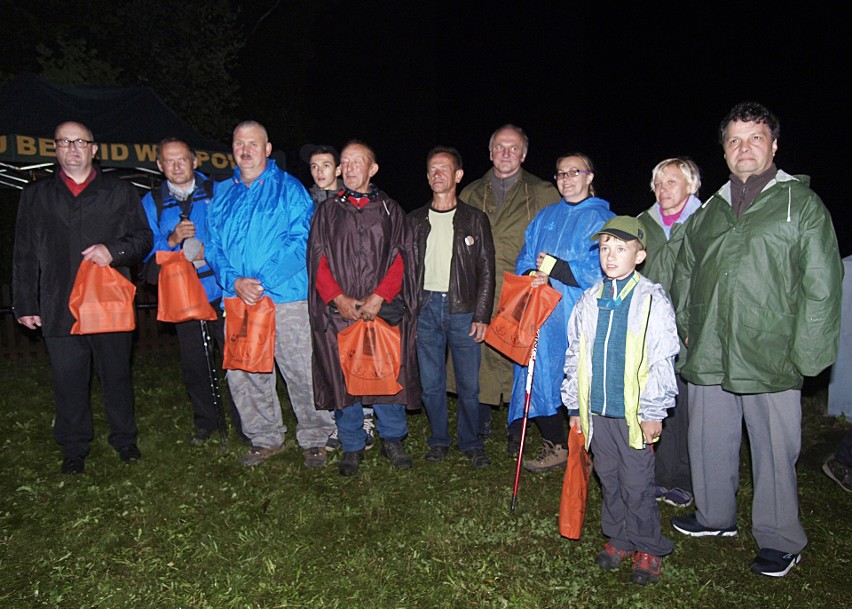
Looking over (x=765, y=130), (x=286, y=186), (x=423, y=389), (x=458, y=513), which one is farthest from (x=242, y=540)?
(x=765, y=130)

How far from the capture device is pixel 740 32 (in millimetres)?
15031

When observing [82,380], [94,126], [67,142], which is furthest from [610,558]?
[94,126]

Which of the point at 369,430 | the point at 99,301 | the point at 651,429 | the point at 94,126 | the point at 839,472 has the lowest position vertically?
the point at 839,472

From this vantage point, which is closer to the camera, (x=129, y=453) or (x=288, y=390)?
(x=288, y=390)

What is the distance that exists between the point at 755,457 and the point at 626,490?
0.75 meters

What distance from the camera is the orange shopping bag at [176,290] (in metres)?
4.53

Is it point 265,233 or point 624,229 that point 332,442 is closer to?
point 265,233

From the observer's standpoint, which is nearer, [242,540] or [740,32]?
[242,540]

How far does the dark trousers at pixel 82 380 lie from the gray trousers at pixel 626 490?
346 cm

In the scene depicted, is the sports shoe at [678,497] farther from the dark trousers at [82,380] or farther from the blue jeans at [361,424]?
the dark trousers at [82,380]

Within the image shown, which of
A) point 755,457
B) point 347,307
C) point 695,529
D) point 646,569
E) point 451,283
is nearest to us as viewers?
point 646,569

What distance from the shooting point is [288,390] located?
184 inches

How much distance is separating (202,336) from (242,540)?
180 cm

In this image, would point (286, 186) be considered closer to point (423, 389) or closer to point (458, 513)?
point (423, 389)
